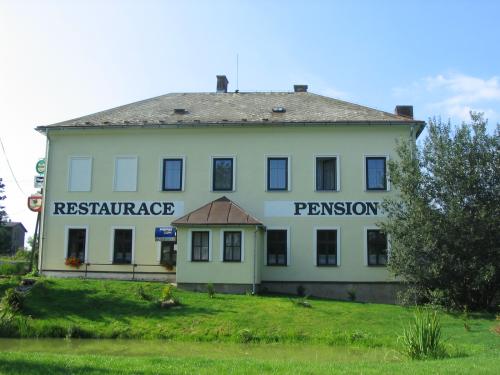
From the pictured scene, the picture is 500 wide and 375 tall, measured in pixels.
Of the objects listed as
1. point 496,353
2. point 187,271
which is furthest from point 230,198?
point 496,353

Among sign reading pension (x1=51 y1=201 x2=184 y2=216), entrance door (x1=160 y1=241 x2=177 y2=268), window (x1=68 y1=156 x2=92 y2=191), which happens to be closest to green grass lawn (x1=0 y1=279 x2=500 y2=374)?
entrance door (x1=160 y1=241 x2=177 y2=268)

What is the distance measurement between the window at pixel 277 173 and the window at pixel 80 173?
8.62 m

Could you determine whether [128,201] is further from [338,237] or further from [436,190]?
[436,190]

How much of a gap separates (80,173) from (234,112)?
8.02 metres

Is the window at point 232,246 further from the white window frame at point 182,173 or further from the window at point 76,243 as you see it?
the window at point 76,243

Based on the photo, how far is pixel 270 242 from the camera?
26.8m

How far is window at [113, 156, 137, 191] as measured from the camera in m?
28.0

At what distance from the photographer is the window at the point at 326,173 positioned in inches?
1069

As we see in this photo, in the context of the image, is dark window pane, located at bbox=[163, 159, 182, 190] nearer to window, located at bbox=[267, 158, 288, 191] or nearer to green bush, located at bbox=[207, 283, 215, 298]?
window, located at bbox=[267, 158, 288, 191]

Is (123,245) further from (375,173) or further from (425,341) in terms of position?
(425,341)

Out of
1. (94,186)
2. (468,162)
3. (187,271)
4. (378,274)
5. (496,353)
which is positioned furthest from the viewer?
(94,186)

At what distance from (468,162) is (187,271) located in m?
11.8

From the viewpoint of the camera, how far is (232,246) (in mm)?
24609

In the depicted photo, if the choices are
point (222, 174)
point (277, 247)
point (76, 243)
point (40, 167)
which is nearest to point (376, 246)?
point (277, 247)
